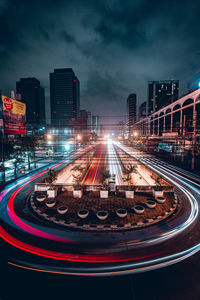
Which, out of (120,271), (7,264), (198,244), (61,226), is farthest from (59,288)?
(198,244)

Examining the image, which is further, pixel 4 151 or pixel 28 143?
pixel 28 143

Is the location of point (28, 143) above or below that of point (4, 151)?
above

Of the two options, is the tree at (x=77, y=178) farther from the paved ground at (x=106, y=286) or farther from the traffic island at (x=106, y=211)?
the paved ground at (x=106, y=286)

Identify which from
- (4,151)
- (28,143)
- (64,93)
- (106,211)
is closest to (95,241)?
(106,211)

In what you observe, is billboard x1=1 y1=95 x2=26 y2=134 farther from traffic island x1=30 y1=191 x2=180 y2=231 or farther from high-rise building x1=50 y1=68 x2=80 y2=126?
high-rise building x1=50 y1=68 x2=80 y2=126

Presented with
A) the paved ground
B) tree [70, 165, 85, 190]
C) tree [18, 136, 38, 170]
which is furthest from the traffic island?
tree [18, 136, 38, 170]

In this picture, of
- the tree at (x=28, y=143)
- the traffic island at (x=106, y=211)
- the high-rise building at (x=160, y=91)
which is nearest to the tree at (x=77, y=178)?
the traffic island at (x=106, y=211)

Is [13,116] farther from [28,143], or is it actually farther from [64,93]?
[64,93]

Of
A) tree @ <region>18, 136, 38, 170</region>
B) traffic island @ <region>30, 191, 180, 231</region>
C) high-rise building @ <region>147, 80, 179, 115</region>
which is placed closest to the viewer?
traffic island @ <region>30, 191, 180, 231</region>
